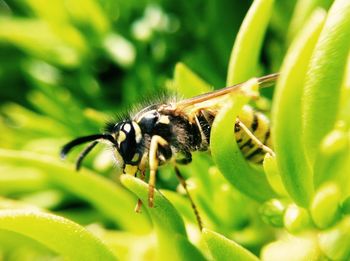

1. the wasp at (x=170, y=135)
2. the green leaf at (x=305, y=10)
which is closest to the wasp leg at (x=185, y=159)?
the wasp at (x=170, y=135)

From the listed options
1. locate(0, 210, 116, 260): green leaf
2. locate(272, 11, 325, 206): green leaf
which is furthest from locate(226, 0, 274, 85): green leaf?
locate(0, 210, 116, 260): green leaf

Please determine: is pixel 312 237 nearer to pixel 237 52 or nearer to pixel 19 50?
pixel 237 52

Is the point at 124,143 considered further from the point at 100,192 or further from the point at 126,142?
the point at 100,192

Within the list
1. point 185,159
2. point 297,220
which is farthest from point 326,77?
point 185,159

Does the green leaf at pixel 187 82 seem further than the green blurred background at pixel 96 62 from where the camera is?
No

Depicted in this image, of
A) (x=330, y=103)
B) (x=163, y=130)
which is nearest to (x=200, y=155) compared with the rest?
(x=163, y=130)

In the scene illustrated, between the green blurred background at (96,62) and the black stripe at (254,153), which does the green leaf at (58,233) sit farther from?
the green blurred background at (96,62)
